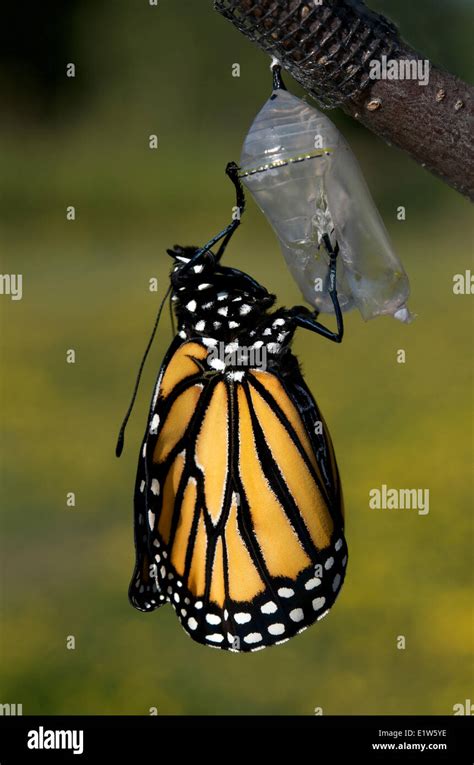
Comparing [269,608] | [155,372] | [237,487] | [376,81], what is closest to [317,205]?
[376,81]

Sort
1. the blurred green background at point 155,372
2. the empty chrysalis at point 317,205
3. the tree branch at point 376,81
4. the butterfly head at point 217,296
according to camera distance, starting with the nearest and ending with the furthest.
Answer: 1. the tree branch at point 376,81
2. the empty chrysalis at point 317,205
3. the butterfly head at point 217,296
4. the blurred green background at point 155,372

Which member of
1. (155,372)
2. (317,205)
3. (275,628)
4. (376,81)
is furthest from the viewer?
(155,372)

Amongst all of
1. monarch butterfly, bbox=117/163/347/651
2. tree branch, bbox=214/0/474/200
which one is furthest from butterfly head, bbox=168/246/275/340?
tree branch, bbox=214/0/474/200

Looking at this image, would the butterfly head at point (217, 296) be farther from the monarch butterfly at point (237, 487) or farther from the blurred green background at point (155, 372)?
the blurred green background at point (155, 372)

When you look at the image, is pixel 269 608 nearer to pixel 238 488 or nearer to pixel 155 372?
pixel 238 488

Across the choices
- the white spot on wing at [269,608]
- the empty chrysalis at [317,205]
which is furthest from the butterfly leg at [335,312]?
the white spot on wing at [269,608]

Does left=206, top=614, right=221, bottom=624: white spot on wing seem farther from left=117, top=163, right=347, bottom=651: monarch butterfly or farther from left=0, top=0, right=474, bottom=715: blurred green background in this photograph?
left=0, top=0, right=474, bottom=715: blurred green background

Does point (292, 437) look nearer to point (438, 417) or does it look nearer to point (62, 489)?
point (62, 489)

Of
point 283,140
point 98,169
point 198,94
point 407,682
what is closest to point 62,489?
point 407,682
